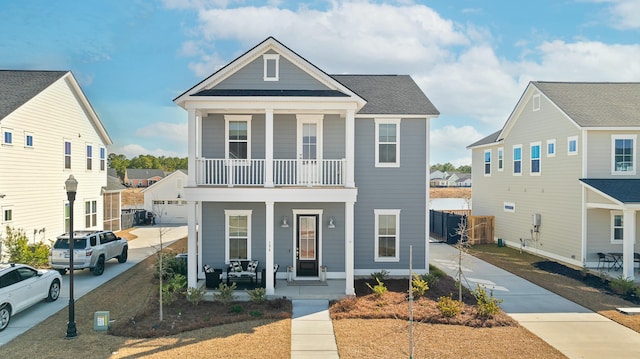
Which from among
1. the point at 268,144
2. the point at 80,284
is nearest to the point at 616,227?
the point at 268,144

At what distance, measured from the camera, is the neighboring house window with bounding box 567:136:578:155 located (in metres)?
17.6

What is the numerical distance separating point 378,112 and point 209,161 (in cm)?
645

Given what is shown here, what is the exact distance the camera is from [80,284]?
14.3 metres

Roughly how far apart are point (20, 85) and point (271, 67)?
547 inches

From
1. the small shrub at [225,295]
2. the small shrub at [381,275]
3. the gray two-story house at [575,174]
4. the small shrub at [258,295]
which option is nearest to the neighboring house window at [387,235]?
the small shrub at [381,275]

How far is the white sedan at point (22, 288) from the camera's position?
1005 cm

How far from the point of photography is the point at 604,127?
55.5ft

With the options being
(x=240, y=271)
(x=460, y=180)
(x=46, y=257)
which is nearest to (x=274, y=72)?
(x=240, y=271)

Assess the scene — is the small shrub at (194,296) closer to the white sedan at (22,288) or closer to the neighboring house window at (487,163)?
the white sedan at (22,288)

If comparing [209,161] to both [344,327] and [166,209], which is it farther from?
[166,209]

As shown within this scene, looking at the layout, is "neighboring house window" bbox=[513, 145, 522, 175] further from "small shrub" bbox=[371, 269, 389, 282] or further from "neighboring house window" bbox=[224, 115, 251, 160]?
"neighboring house window" bbox=[224, 115, 251, 160]

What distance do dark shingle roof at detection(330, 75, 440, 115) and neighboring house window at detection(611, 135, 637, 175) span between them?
8.69 m

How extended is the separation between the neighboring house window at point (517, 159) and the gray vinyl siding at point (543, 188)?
10.7 inches

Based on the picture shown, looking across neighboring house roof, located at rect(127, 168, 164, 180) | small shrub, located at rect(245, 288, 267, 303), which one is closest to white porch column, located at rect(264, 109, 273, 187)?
small shrub, located at rect(245, 288, 267, 303)
